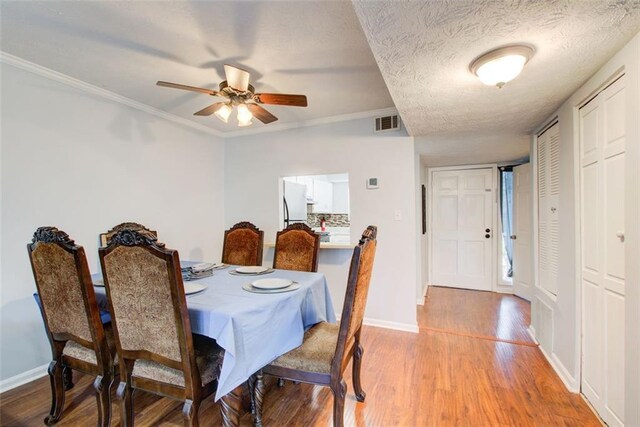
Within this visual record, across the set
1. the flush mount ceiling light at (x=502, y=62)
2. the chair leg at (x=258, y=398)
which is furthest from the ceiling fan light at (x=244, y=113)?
the chair leg at (x=258, y=398)

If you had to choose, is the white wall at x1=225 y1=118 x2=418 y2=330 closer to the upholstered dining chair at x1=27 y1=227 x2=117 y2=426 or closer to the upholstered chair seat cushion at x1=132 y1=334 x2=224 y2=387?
the upholstered chair seat cushion at x1=132 y1=334 x2=224 y2=387

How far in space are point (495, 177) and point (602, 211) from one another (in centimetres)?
304

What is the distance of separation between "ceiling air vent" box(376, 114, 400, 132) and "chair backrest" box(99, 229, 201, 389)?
249cm

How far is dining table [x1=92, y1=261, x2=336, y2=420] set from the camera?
4.29ft

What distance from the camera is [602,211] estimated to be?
164 centimetres

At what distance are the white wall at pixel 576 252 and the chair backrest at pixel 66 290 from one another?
263 cm

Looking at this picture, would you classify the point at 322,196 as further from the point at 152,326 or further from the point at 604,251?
the point at 152,326

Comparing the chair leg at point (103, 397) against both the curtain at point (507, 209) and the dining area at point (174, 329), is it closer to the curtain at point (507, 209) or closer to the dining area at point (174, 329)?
the dining area at point (174, 329)

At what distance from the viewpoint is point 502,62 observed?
1419 millimetres

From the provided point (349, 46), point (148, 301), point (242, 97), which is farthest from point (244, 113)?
point (148, 301)

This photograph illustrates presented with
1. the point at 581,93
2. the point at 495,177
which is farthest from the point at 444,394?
the point at 495,177

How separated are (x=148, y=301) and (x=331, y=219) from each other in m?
4.85

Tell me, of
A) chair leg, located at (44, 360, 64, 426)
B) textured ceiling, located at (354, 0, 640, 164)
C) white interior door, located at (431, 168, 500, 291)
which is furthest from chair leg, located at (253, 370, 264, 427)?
white interior door, located at (431, 168, 500, 291)

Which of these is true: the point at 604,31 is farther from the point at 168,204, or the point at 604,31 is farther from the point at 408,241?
the point at 168,204
